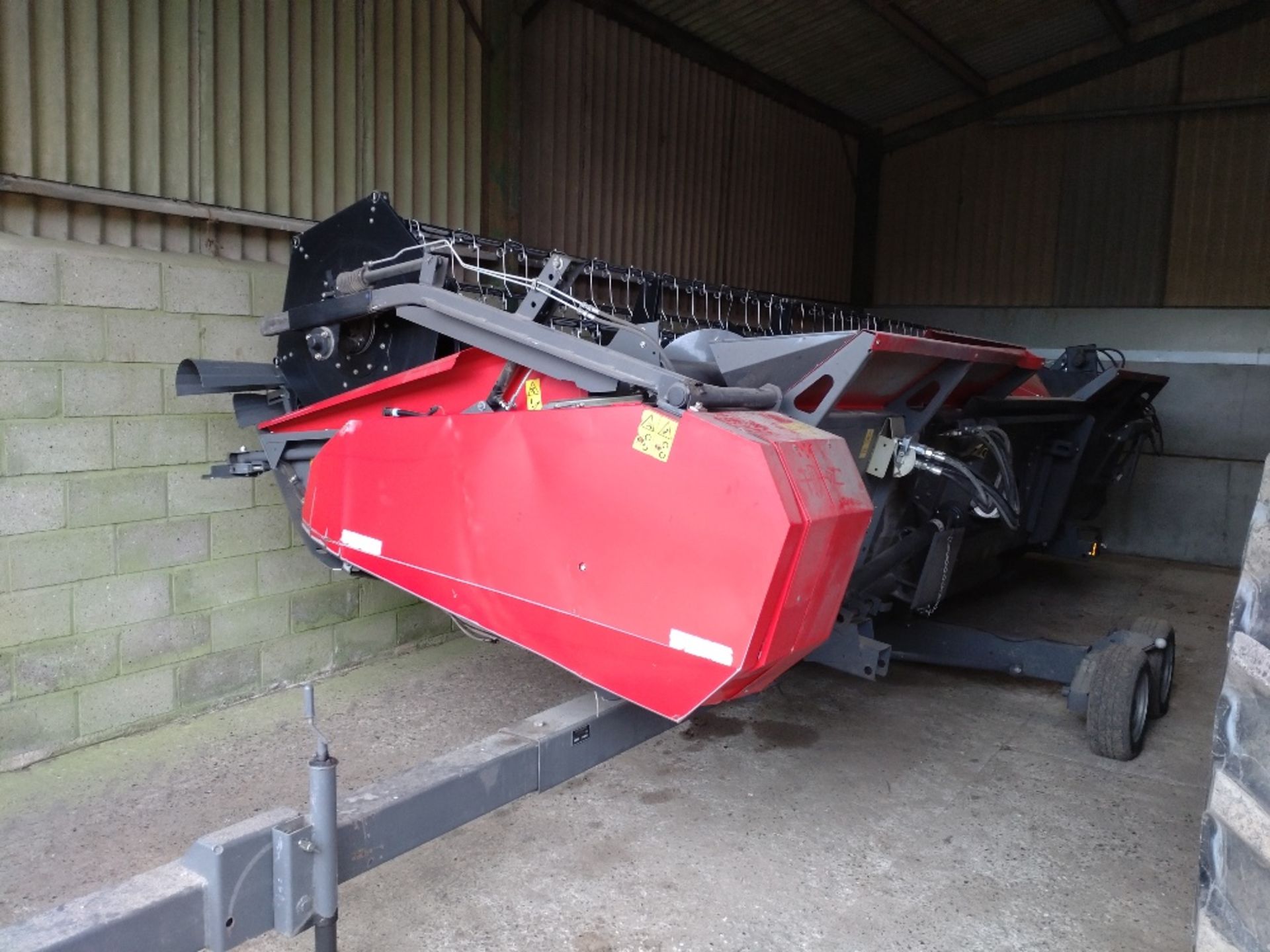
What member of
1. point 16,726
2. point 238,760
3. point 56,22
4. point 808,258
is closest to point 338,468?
point 238,760

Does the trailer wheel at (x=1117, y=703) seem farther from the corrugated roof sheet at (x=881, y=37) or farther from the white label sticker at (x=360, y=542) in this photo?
the corrugated roof sheet at (x=881, y=37)

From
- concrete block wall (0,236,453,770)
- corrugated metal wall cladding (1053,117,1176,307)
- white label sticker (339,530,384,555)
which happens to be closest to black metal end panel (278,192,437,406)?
white label sticker (339,530,384,555)

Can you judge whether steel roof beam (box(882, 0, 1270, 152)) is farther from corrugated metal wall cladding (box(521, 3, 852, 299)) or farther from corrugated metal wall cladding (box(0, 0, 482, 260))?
corrugated metal wall cladding (box(0, 0, 482, 260))

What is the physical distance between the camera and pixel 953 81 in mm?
8188

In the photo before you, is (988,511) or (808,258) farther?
(808,258)

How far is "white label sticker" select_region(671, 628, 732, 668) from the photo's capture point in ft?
6.07

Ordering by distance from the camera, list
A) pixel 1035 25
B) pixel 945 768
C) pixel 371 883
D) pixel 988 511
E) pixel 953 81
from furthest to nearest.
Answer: pixel 953 81 → pixel 1035 25 → pixel 945 768 → pixel 988 511 → pixel 371 883

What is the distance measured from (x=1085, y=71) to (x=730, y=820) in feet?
24.6

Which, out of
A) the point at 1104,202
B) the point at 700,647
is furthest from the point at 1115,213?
the point at 700,647

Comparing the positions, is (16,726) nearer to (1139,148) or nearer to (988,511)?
(988,511)

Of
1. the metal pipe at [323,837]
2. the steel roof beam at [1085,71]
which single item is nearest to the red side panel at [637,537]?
the metal pipe at [323,837]

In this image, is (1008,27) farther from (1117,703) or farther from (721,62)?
(1117,703)

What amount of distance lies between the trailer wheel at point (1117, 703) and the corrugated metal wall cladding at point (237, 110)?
3.42 metres

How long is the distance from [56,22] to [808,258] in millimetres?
6117
